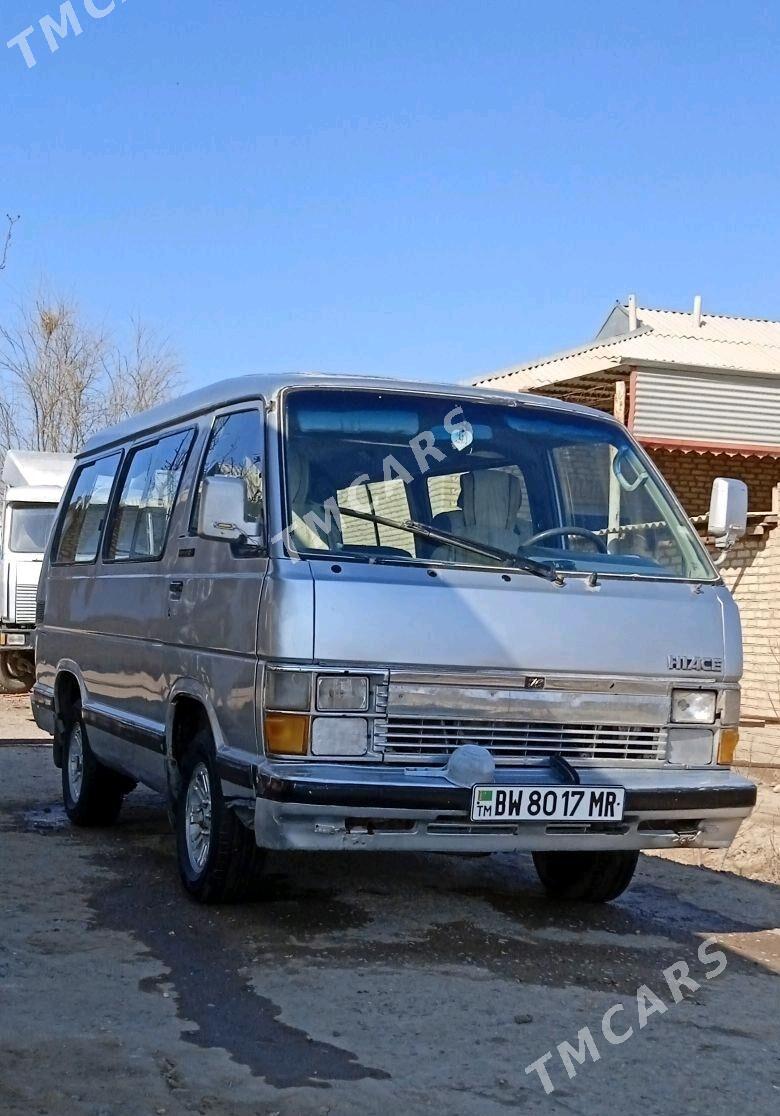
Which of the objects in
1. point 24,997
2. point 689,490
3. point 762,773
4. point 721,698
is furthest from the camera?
point 689,490

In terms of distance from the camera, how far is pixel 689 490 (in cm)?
1812

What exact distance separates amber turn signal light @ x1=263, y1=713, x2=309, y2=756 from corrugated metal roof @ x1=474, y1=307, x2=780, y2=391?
12077 millimetres

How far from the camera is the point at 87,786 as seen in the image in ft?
26.2

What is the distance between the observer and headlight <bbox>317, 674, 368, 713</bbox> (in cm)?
503

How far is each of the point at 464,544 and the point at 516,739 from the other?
0.78m

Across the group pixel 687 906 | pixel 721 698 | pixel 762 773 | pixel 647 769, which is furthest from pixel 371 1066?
pixel 762 773

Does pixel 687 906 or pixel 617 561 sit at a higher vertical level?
pixel 617 561

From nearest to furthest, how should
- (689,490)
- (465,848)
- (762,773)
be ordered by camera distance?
(465,848) < (762,773) < (689,490)

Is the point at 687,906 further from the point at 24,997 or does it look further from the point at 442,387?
the point at 24,997

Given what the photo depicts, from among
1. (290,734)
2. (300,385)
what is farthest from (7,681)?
(290,734)

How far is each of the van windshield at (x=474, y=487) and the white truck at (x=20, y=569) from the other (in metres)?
13.0

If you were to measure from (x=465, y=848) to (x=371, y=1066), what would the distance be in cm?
126

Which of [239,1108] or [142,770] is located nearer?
[239,1108]

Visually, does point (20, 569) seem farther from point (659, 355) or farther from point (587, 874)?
point (587, 874)
